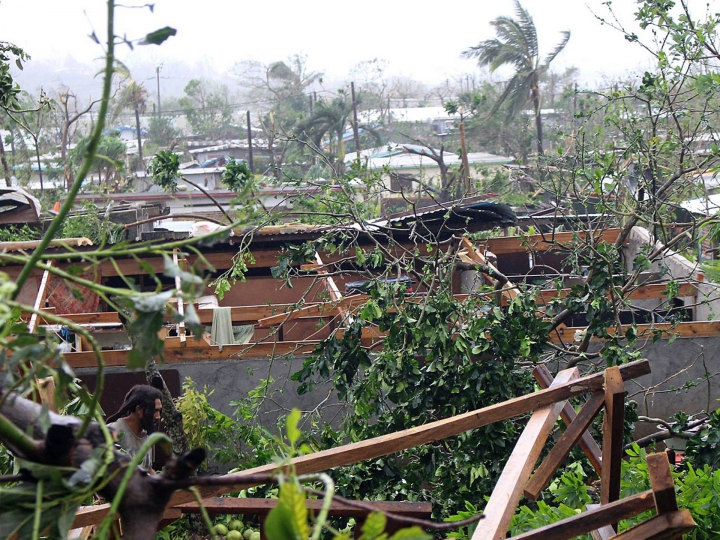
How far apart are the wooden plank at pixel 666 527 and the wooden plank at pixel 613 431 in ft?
1.88

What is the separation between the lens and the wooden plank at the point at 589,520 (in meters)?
1.94

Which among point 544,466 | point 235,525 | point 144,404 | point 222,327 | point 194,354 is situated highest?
point 544,466

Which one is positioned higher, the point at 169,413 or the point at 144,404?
the point at 144,404

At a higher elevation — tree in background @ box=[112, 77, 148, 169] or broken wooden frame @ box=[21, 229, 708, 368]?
tree in background @ box=[112, 77, 148, 169]

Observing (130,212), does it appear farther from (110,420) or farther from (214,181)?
(214,181)

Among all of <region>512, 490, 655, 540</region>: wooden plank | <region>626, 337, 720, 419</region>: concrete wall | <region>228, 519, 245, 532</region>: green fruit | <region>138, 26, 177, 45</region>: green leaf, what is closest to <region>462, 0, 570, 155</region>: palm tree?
<region>626, 337, 720, 419</region>: concrete wall

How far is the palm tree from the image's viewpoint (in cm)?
2219

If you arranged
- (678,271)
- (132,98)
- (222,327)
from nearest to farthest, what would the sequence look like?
1. (222,327)
2. (678,271)
3. (132,98)

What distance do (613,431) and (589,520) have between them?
608mm

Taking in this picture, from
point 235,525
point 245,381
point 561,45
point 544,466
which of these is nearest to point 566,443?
point 544,466

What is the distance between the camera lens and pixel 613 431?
250 cm

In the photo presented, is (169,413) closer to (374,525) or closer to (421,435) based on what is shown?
(421,435)

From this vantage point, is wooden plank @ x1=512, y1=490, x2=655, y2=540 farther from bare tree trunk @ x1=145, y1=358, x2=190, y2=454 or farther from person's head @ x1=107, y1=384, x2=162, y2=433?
bare tree trunk @ x1=145, y1=358, x2=190, y2=454

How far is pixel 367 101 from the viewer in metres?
43.7
